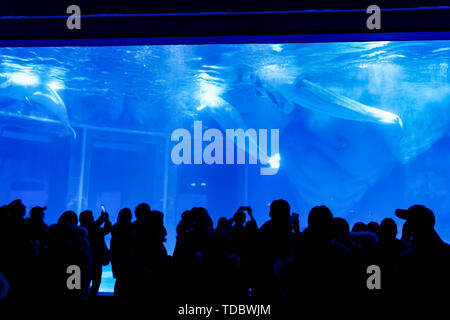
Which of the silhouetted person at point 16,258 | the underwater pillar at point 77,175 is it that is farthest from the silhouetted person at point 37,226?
the underwater pillar at point 77,175

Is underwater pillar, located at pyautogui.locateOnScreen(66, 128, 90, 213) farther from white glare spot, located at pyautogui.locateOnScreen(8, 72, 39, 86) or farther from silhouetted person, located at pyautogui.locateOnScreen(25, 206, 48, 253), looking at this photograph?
silhouetted person, located at pyautogui.locateOnScreen(25, 206, 48, 253)

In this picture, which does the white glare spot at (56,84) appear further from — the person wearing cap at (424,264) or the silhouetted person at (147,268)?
the person wearing cap at (424,264)

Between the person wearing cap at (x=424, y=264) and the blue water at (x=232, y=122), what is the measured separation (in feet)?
58.8

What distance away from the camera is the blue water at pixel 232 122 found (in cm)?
2412

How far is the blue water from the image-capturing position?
24125 mm

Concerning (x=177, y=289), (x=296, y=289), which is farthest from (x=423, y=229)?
(x=177, y=289)

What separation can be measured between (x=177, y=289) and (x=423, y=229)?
2.22 m

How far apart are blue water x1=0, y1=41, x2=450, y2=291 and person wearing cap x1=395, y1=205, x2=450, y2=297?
58.8 feet

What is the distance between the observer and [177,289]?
3639mm

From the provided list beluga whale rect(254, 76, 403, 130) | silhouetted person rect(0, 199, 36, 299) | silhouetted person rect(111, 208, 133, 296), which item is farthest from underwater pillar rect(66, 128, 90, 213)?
silhouetted person rect(0, 199, 36, 299)

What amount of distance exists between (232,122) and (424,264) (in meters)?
28.7

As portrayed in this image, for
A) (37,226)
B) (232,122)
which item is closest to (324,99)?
(232,122)

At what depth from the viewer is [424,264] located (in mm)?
2820

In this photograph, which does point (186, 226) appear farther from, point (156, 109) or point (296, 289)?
point (156, 109)
